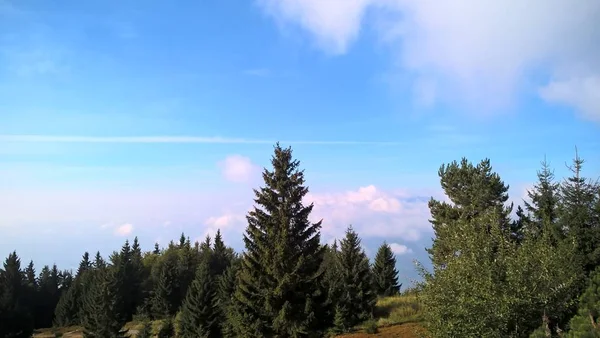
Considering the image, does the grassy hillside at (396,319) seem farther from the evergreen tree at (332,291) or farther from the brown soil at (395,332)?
the evergreen tree at (332,291)

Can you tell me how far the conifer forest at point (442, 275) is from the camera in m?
16.0

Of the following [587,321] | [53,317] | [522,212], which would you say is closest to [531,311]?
[587,321]

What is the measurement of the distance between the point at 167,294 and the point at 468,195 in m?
59.3

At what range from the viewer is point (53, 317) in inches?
4146

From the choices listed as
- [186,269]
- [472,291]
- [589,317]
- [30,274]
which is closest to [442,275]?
[472,291]

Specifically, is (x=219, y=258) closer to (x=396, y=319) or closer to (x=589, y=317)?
(x=396, y=319)

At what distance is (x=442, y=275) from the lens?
18203 mm

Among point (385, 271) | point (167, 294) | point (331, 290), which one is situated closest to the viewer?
point (331, 290)

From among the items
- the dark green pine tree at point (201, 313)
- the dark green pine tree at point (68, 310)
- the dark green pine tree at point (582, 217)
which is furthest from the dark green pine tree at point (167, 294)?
the dark green pine tree at point (582, 217)

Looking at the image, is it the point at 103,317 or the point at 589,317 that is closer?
the point at 589,317

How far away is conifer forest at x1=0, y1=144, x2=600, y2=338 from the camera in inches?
628

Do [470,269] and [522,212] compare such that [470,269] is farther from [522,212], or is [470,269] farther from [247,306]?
[522,212]

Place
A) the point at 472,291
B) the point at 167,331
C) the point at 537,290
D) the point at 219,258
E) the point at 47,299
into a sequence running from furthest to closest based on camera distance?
the point at 47,299 < the point at 219,258 < the point at 167,331 < the point at 472,291 < the point at 537,290

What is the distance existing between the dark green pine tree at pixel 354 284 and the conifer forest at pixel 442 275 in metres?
0.11
